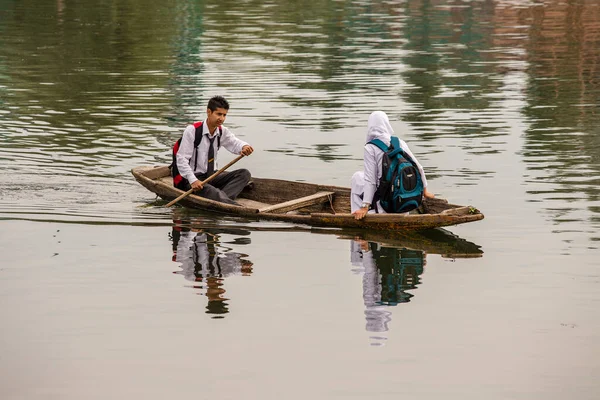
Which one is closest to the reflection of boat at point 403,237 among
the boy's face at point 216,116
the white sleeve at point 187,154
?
the white sleeve at point 187,154

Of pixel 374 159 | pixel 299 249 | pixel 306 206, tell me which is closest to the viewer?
pixel 299 249

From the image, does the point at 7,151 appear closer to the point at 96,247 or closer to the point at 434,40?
the point at 96,247

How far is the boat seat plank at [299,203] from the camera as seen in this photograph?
13.2 meters

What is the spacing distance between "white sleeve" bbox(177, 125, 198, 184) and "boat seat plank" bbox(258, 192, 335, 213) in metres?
1.03

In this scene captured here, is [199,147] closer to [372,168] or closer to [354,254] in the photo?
[372,168]

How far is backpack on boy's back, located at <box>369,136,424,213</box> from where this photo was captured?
479 inches

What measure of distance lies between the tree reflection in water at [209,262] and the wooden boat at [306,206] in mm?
493

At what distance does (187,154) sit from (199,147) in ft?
0.54

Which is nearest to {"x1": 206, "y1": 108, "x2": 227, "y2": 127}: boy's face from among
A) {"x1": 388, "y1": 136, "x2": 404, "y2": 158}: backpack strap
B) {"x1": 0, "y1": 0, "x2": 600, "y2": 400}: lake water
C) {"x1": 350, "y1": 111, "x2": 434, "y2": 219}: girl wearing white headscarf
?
{"x1": 0, "y1": 0, "x2": 600, "y2": 400}: lake water

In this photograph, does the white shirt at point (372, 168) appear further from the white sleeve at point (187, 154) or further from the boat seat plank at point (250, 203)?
the white sleeve at point (187, 154)

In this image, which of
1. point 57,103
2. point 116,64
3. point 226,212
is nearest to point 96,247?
point 226,212

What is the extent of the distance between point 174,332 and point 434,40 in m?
26.7

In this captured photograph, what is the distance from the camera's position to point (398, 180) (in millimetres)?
12172

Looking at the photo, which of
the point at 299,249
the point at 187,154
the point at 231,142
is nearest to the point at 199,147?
the point at 187,154
